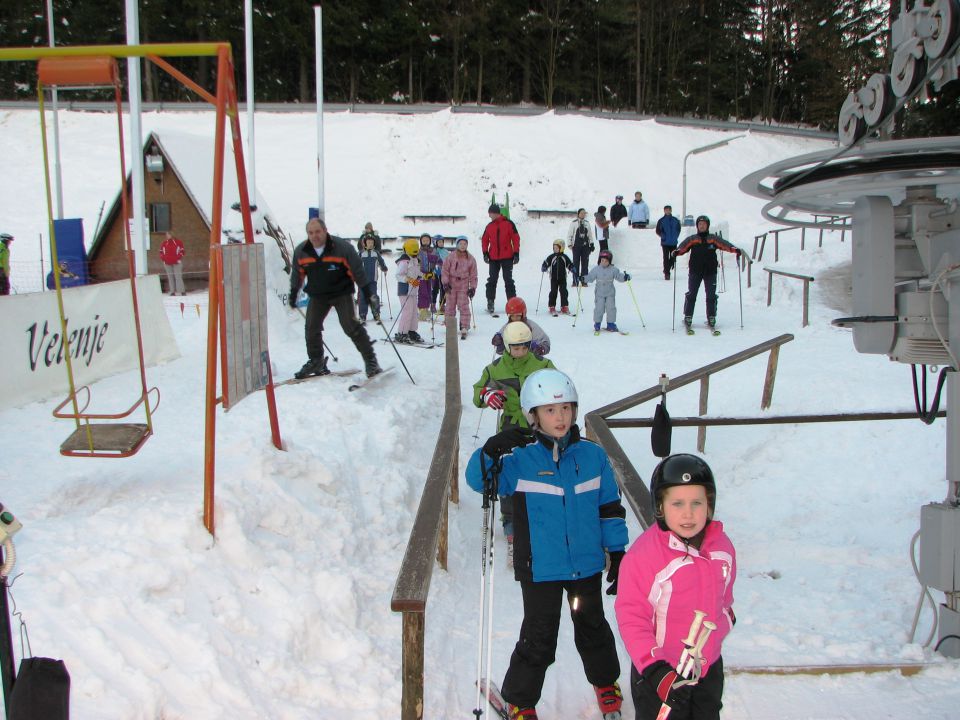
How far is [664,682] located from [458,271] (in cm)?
1099

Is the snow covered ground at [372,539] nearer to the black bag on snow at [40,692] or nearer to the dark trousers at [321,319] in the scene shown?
the dark trousers at [321,319]

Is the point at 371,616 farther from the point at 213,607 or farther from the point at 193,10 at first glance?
the point at 193,10

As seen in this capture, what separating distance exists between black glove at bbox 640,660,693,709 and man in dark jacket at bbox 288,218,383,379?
6544 millimetres

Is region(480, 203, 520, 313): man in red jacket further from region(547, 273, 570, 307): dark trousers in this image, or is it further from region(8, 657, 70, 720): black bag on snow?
region(8, 657, 70, 720): black bag on snow

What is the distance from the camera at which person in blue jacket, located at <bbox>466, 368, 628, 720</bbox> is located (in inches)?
142

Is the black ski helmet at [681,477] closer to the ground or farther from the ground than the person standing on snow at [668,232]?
closer to the ground

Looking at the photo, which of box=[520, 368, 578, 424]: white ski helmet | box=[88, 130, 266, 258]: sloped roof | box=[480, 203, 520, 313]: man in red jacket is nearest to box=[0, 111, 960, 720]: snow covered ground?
box=[520, 368, 578, 424]: white ski helmet

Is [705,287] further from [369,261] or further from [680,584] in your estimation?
[680,584]

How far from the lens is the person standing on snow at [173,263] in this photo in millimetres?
16797

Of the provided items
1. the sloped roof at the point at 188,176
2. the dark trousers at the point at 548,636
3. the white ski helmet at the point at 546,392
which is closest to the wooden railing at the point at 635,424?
the dark trousers at the point at 548,636

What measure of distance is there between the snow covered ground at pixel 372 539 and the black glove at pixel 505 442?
124 centimetres

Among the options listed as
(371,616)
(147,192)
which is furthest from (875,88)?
(147,192)

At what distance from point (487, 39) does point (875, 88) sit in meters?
49.4

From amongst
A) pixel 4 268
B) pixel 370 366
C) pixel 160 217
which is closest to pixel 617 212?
pixel 160 217
